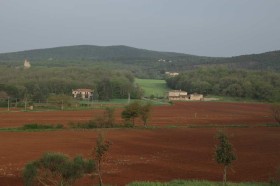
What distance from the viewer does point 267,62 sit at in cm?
16312

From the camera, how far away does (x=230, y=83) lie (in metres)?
121

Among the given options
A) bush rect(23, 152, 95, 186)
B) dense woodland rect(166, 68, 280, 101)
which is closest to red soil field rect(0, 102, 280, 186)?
bush rect(23, 152, 95, 186)

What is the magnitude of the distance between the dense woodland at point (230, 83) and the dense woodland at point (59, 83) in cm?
1933

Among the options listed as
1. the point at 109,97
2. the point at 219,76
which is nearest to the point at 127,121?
the point at 109,97

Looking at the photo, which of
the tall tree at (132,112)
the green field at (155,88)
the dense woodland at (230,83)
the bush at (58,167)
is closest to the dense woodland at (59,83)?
the green field at (155,88)

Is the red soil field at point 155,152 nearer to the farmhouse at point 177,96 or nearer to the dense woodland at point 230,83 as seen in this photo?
the dense woodland at point 230,83

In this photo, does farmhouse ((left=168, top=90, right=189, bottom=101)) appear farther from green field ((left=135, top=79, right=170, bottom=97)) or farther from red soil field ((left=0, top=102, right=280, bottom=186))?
red soil field ((left=0, top=102, right=280, bottom=186))

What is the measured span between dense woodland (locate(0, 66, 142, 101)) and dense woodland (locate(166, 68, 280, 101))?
19327 mm

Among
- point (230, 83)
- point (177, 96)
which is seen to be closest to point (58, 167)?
point (177, 96)

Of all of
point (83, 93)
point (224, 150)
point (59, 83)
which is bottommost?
point (224, 150)

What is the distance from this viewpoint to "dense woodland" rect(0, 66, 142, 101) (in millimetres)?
93500

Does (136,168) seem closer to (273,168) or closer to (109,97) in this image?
(273,168)

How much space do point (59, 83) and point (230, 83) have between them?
4866 cm

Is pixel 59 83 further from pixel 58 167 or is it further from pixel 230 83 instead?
pixel 58 167
